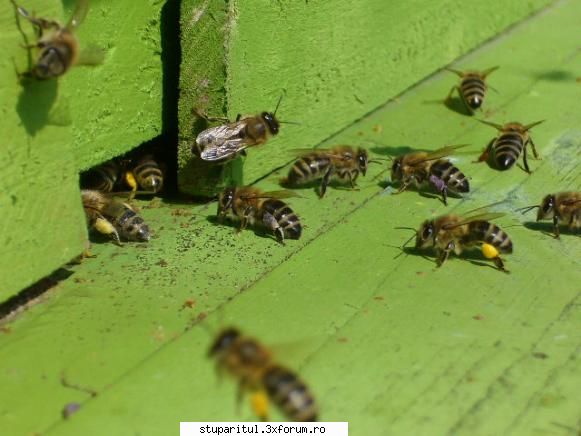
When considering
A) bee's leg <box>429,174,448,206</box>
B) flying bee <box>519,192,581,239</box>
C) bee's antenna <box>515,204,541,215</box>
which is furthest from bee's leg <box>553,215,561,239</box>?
bee's leg <box>429,174,448,206</box>

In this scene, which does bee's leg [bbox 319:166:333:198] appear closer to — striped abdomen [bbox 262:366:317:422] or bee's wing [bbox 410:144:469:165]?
bee's wing [bbox 410:144:469:165]

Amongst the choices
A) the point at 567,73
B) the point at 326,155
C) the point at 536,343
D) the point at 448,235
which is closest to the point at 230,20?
the point at 326,155

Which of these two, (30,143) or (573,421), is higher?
(30,143)

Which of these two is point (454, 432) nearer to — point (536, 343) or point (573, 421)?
point (573, 421)

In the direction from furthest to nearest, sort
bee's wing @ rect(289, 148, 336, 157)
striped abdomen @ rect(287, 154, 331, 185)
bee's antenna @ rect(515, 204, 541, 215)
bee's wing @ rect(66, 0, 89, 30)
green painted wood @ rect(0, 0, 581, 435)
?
bee's wing @ rect(289, 148, 336, 157), striped abdomen @ rect(287, 154, 331, 185), bee's antenna @ rect(515, 204, 541, 215), bee's wing @ rect(66, 0, 89, 30), green painted wood @ rect(0, 0, 581, 435)

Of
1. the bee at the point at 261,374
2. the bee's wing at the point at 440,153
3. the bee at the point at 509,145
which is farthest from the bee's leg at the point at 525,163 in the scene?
the bee at the point at 261,374
